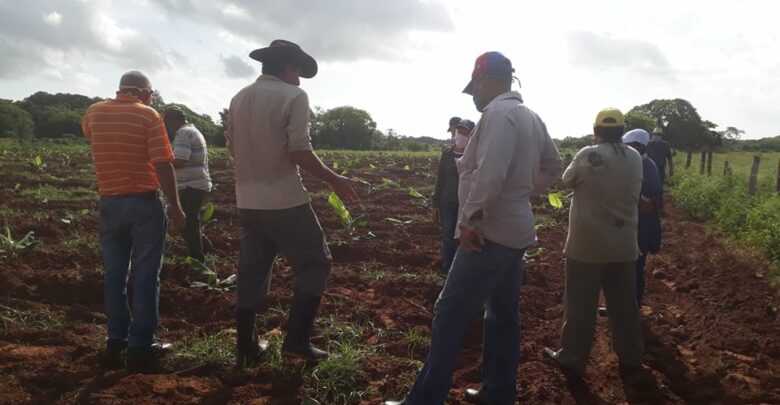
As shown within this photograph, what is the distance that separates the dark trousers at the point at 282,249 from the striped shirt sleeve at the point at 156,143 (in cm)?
61

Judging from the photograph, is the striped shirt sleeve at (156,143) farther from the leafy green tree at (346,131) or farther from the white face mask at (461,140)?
the leafy green tree at (346,131)

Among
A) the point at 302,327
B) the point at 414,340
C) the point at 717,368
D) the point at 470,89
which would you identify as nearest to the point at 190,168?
the point at 302,327

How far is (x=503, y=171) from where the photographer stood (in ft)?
8.39

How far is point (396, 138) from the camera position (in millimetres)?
76312

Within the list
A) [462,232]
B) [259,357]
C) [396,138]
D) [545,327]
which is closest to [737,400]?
[545,327]

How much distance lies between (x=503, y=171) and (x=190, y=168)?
3.56 meters

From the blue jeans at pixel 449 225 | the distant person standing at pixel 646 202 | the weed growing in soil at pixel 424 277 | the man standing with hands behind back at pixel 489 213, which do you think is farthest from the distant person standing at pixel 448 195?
the man standing with hands behind back at pixel 489 213

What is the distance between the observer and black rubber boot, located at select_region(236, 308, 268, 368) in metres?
3.24

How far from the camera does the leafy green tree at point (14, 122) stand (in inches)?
2025

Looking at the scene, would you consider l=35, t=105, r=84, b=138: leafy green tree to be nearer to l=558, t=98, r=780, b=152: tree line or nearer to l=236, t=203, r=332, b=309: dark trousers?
l=558, t=98, r=780, b=152: tree line

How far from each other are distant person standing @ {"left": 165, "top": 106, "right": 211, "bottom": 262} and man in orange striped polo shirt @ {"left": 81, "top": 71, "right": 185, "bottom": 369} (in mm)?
1642

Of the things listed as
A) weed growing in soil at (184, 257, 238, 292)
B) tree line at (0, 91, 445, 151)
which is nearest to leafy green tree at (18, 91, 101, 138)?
tree line at (0, 91, 445, 151)

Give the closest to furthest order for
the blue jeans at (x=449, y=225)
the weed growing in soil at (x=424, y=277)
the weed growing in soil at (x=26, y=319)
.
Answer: the weed growing in soil at (x=26, y=319)
the blue jeans at (x=449, y=225)
the weed growing in soil at (x=424, y=277)

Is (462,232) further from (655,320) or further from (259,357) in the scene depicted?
(655,320)
